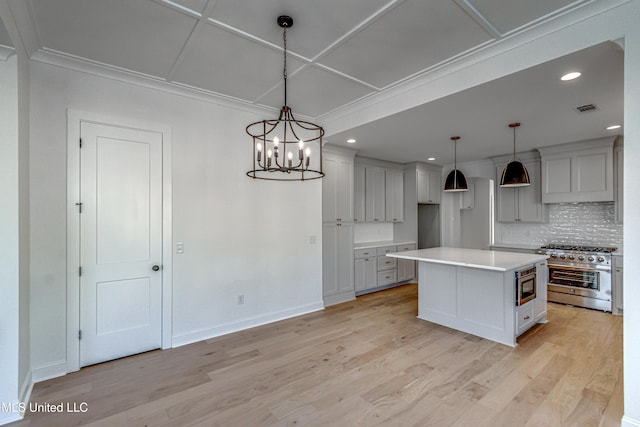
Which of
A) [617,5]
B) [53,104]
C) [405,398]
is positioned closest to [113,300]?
[53,104]

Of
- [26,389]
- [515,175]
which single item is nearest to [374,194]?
[515,175]

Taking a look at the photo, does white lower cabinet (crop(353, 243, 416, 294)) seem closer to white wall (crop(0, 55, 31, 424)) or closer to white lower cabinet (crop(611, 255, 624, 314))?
white lower cabinet (crop(611, 255, 624, 314))

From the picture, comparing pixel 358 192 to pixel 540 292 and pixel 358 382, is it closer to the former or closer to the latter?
pixel 540 292

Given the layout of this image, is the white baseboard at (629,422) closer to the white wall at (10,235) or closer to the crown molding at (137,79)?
the white wall at (10,235)

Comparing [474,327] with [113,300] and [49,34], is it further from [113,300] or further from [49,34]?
[49,34]

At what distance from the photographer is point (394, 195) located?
6.26 m

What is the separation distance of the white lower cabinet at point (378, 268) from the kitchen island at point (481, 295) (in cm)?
133

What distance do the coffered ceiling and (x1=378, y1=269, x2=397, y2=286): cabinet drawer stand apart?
3.10 m

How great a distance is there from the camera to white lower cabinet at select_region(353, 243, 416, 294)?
17.3ft

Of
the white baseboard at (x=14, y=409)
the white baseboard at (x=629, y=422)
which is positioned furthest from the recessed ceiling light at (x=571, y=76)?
the white baseboard at (x=14, y=409)

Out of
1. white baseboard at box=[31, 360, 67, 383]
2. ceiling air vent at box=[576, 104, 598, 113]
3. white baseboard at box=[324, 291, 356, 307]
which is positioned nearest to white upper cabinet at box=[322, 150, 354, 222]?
white baseboard at box=[324, 291, 356, 307]

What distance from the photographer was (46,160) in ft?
8.68

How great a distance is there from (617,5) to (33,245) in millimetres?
4788

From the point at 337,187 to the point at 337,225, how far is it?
639 mm
